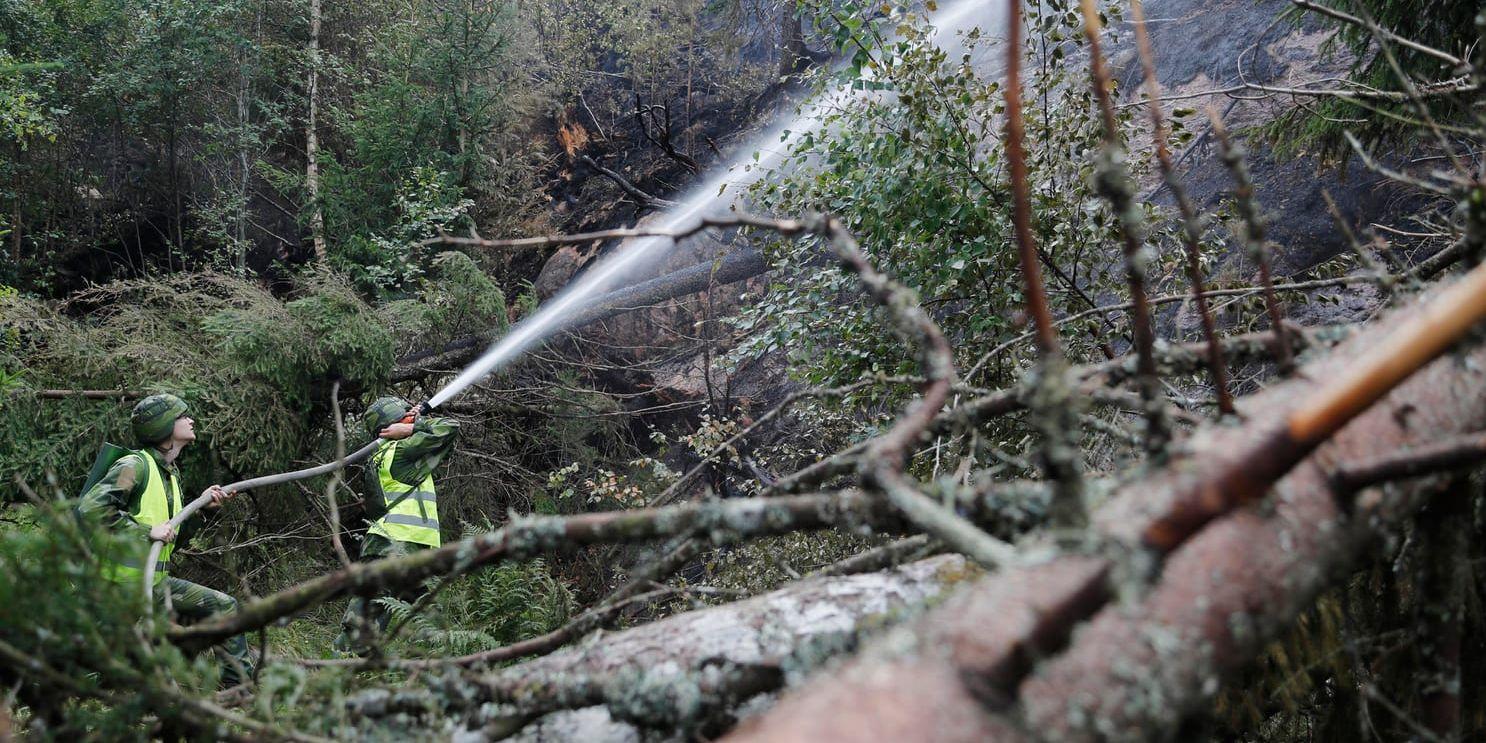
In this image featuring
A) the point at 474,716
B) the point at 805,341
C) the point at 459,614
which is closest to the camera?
the point at 474,716

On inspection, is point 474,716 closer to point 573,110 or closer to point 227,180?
point 227,180

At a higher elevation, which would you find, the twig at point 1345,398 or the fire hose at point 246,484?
the twig at point 1345,398

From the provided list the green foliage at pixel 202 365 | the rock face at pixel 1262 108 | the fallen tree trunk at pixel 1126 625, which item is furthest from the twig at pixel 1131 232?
the green foliage at pixel 202 365

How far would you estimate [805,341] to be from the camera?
448 cm

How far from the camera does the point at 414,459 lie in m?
5.62

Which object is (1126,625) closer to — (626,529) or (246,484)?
(626,529)

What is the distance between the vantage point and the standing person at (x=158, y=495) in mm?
4086

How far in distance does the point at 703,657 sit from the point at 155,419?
14.8 ft

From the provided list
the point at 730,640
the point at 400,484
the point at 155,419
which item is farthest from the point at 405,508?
the point at 730,640

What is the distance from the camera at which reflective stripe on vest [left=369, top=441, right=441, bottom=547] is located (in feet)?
17.6

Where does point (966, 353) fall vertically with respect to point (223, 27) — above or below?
below

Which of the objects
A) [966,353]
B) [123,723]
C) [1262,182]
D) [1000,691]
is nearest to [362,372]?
[966,353]

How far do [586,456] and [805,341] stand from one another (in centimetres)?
475

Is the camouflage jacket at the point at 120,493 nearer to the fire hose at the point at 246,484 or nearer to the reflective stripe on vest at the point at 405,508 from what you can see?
the fire hose at the point at 246,484
